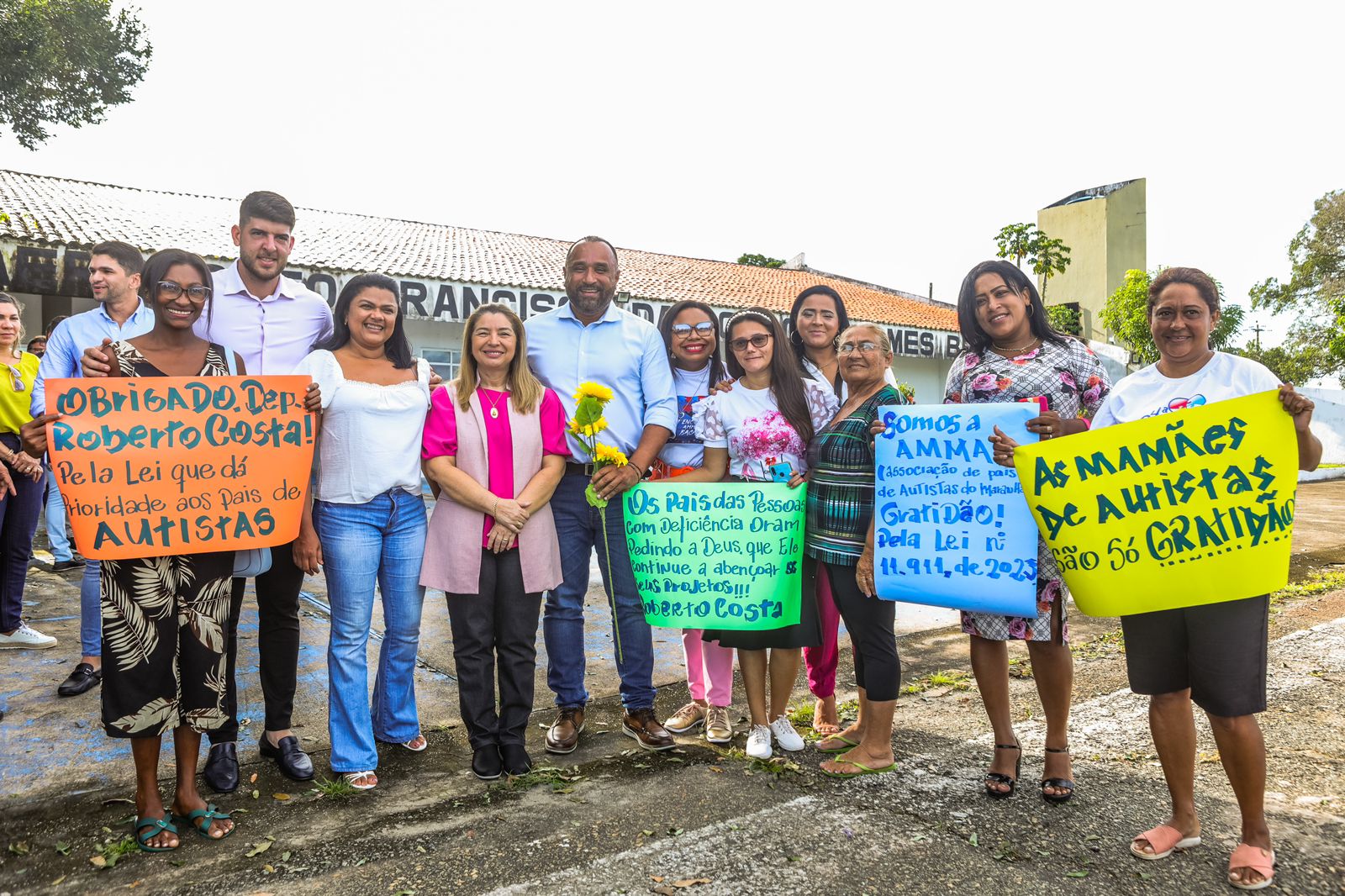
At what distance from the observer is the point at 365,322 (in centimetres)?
374

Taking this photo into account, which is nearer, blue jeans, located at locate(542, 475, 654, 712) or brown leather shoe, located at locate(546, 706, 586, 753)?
brown leather shoe, located at locate(546, 706, 586, 753)

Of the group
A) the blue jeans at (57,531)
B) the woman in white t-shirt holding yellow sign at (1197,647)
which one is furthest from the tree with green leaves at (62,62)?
the woman in white t-shirt holding yellow sign at (1197,647)

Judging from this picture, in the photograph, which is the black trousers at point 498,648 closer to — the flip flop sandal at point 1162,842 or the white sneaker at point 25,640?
the flip flop sandal at point 1162,842

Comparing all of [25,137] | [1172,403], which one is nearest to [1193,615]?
[1172,403]

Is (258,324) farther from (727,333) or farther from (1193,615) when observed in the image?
(1193,615)

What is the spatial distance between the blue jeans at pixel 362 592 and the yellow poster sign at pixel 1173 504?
98.3 inches

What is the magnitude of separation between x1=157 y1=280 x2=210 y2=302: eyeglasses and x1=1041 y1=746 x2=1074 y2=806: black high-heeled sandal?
3.68m

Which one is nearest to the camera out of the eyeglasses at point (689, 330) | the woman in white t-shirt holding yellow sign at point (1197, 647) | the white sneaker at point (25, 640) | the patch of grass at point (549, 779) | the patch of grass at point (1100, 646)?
the woman in white t-shirt holding yellow sign at point (1197, 647)

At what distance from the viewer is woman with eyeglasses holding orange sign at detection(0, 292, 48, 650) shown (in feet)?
16.4

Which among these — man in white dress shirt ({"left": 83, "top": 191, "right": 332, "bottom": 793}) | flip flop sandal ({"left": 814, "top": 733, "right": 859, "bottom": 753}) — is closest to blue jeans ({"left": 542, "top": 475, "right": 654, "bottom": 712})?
flip flop sandal ({"left": 814, "top": 733, "right": 859, "bottom": 753})

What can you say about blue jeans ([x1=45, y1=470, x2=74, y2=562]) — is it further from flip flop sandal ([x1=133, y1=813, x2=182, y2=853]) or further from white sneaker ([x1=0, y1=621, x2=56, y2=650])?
flip flop sandal ([x1=133, y1=813, x2=182, y2=853])

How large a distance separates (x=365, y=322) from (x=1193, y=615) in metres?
3.29

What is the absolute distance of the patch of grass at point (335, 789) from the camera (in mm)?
3475

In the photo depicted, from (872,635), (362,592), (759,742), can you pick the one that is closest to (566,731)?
(759,742)
